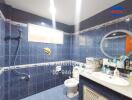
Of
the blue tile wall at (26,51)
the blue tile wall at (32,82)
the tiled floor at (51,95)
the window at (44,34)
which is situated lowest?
the tiled floor at (51,95)

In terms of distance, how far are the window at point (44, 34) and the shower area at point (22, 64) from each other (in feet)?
0.36

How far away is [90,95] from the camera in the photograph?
1.58 m

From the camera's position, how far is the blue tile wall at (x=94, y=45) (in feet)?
6.12

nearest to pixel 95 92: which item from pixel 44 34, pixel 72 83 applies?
pixel 72 83


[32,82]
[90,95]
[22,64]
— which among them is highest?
[22,64]

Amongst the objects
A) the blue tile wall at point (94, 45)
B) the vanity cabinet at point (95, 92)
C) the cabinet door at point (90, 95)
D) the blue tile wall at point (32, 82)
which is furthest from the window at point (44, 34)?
the cabinet door at point (90, 95)

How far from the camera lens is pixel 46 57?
2.80 meters

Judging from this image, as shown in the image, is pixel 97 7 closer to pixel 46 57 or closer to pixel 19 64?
pixel 46 57

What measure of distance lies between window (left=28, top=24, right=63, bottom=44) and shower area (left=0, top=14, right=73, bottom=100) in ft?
0.36

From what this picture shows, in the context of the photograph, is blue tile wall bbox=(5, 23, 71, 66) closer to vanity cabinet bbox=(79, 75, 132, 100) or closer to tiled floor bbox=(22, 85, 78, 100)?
tiled floor bbox=(22, 85, 78, 100)

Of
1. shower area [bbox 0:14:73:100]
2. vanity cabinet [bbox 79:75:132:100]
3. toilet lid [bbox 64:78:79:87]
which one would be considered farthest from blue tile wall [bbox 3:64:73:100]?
vanity cabinet [bbox 79:75:132:100]

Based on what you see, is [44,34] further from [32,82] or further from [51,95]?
[51,95]

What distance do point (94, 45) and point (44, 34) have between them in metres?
1.46

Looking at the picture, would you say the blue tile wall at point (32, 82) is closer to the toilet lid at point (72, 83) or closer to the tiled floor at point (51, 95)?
the tiled floor at point (51, 95)
